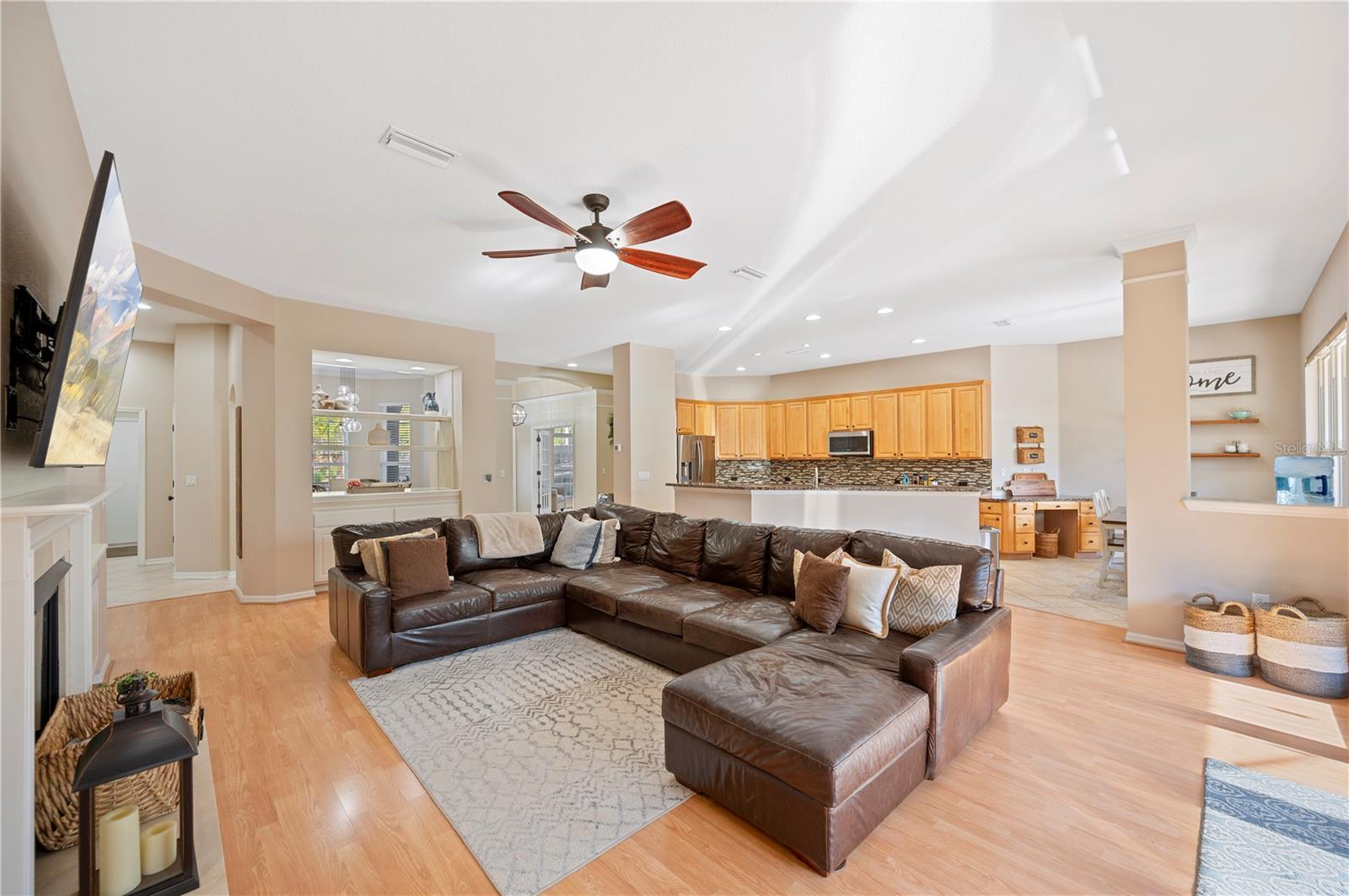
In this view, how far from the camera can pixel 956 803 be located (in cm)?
211

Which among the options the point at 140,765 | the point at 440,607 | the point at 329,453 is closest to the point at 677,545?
the point at 440,607

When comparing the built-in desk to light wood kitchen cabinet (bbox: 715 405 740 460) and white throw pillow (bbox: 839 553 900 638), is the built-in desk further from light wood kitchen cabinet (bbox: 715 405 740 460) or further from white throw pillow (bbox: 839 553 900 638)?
white throw pillow (bbox: 839 553 900 638)

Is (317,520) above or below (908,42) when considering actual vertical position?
below

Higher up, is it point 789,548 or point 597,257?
point 597,257

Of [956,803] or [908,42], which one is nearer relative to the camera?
[908,42]

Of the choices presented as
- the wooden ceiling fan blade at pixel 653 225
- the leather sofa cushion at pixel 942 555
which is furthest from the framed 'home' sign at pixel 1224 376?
the wooden ceiling fan blade at pixel 653 225

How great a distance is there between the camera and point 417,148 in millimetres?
2590

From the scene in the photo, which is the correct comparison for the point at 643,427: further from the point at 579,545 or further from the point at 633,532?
the point at 579,545

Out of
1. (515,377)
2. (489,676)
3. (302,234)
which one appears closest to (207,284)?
(302,234)

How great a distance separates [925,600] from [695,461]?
5.67 metres

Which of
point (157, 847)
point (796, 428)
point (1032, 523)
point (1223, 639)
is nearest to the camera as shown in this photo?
point (157, 847)

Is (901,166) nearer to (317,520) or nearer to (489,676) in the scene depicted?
(489,676)

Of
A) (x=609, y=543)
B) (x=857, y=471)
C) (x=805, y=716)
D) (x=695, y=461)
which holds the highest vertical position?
(x=695, y=461)

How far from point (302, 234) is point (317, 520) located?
9.45 feet
